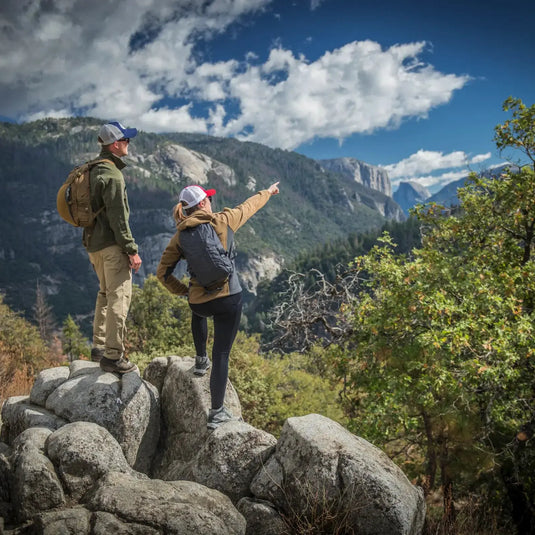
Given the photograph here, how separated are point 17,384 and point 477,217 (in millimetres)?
13097

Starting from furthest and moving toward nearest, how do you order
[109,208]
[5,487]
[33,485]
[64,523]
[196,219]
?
[109,208] < [196,219] < [5,487] < [33,485] < [64,523]

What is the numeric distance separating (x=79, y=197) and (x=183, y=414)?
12.1 ft

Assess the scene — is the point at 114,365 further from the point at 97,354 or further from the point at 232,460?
the point at 232,460

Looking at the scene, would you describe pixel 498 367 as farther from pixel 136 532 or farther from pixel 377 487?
pixel 136 532

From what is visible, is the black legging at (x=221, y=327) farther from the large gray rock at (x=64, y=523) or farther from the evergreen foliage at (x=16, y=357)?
the evergreen foliage at (x=16, y=357)

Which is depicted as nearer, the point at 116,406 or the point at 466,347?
the point at 116,406

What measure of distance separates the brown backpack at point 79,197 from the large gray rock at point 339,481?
399 cm

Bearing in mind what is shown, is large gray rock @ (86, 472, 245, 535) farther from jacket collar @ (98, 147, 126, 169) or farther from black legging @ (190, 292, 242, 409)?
jacket collar @ (98, 147, 126, 169)

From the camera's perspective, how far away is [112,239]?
230 inches

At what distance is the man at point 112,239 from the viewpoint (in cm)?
554

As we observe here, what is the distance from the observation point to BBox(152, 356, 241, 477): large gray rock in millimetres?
6172

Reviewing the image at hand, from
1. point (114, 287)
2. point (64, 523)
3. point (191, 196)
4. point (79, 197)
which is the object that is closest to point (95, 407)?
point (114, 287)

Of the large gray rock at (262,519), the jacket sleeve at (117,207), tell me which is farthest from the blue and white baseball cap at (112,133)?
the large gray rock at (262,519)

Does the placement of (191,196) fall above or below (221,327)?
above
